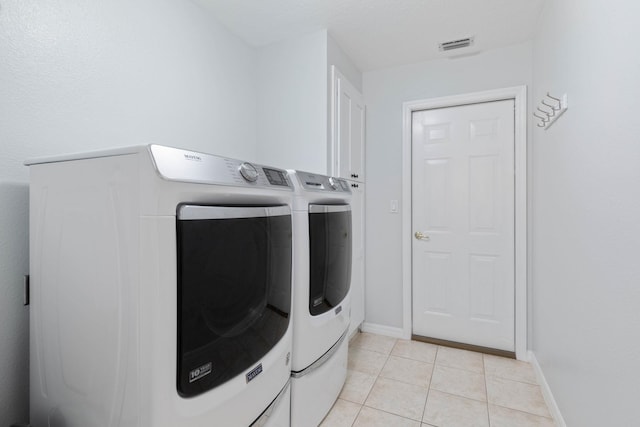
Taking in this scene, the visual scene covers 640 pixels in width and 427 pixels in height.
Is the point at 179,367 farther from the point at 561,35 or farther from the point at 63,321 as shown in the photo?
the point at 561,35

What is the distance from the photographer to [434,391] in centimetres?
198

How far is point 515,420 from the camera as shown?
171 centimetres

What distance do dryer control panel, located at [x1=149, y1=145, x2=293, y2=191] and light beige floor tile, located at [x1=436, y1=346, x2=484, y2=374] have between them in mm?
2064

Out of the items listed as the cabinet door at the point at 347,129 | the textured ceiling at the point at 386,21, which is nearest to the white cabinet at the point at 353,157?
the cabinet door at the point at 347,129

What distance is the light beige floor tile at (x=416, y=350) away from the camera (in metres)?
2.43

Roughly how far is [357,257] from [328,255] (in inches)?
44.1

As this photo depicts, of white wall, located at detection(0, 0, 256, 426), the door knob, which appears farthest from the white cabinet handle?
white wall, located at detection(0, 0, 256, 426)

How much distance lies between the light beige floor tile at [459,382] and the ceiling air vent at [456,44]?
246cm

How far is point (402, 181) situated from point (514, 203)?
0.88 meters

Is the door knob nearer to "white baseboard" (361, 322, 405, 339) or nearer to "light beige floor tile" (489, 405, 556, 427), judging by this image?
"white baseboard" (361, 322, 405, 339)

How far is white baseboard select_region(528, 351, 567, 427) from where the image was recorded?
5.36 ft

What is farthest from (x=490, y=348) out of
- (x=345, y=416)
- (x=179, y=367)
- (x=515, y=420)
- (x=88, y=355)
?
(x=88, y=355)

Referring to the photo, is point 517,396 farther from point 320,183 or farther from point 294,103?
point 294,103

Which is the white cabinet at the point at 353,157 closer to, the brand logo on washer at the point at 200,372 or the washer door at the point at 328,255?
the washer door at the point at 328,255
